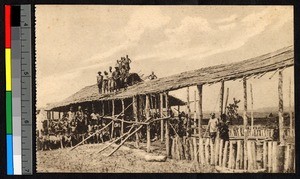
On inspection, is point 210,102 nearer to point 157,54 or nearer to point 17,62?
point 157,54

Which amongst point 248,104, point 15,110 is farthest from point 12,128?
point 248,104

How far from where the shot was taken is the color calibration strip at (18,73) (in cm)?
348

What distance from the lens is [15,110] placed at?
3482 millimetres

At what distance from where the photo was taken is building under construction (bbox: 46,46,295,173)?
11.3 ft

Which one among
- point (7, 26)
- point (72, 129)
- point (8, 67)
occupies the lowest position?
point (72, 129)

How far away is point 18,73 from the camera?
3.48 meters

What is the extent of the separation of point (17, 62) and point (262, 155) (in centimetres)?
155

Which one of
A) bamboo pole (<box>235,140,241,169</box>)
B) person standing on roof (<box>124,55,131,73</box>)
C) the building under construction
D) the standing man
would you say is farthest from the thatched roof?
bamboo pole (<box>235,140,241,169</box>)

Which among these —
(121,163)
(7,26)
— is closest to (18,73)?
(7,26)

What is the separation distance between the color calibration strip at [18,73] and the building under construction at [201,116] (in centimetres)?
18

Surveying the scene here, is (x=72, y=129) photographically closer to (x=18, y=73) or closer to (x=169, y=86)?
(x=18, y=73)

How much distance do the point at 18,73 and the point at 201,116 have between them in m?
1.12

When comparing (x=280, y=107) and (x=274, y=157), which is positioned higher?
(x=280, y=107)

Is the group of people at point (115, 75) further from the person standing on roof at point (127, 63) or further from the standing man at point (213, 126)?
the standing man at point (213, 126)
